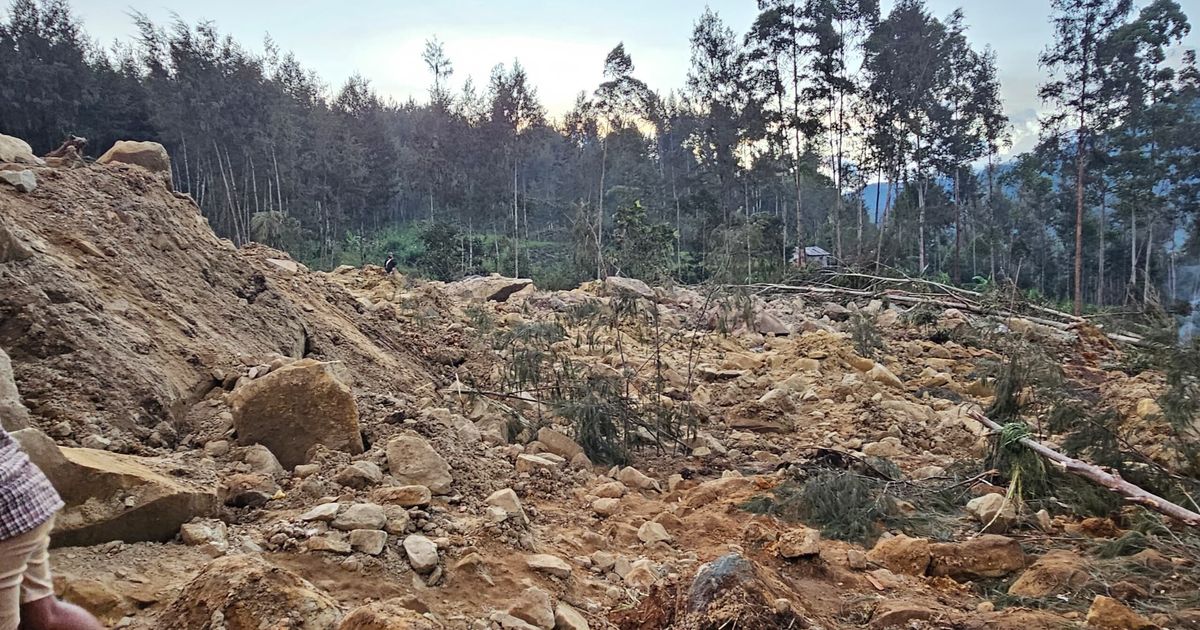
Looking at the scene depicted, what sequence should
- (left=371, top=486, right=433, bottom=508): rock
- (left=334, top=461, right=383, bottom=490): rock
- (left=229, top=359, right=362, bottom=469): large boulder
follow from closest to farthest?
(left=371, top=486, right=433, bottom=508): rock
(left=334, top=461, right=383, bottom=490): rock
(left=229, top=359, right=362, bottom=469): large boulder

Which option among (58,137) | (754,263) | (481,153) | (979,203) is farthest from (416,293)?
(979,203)

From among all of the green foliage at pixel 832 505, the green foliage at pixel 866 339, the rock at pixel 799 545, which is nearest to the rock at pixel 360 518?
the rock at pixel 799 545

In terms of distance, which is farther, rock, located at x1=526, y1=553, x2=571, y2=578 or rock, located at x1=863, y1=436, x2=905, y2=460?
rock, located at x1=863, y1=436, x2=905, y2=460

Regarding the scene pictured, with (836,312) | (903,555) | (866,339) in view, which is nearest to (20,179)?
(903,555)

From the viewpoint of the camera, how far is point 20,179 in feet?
12.0

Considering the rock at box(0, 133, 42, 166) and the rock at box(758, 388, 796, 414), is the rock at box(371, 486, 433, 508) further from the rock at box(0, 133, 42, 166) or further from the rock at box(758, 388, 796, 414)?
the rock at box(758, 388, 796, 414)

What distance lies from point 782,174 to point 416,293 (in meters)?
20.9

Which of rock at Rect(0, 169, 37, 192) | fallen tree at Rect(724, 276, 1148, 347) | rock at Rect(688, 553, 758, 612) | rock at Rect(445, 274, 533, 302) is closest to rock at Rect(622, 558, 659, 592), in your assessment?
rock at Rect(688, 553, 758, 612)

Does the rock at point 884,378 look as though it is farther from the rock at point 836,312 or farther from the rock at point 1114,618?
the rock at point 836,312

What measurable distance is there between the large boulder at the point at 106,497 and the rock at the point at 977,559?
9.09 feet

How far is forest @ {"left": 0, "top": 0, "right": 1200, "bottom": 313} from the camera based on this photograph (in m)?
18.8

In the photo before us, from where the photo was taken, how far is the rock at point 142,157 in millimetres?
4988

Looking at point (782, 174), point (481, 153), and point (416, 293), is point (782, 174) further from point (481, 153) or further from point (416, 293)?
point (416, 293)

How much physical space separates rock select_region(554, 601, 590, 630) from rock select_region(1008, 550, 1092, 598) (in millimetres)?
1665
